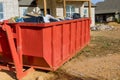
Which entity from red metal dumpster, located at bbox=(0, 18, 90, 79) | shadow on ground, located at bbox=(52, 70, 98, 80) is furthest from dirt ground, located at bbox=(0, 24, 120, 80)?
red metal dumpster, located at bbox=(0, 18, 90, 79)

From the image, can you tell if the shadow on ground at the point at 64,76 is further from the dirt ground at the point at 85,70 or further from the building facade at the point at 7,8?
the building facade at the point at 7,8

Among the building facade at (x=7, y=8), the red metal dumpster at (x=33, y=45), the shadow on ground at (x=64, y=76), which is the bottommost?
the shadow on ground at (x=64, y=76)

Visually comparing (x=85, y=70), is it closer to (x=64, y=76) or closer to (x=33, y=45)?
(x=64, y=76)

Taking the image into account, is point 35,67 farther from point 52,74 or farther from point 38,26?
point 38,26

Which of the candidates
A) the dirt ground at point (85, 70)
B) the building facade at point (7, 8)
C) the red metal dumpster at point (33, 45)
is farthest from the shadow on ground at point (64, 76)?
the building facade at point (7, 8)

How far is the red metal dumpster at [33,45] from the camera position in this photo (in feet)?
23.5

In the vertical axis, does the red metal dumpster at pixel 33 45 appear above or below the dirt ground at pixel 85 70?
above

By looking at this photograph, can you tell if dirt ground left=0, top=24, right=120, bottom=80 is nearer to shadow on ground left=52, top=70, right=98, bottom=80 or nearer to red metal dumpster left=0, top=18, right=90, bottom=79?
shadow on ground left=52, top=70, right=98, bottom=80

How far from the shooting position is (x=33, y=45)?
Answer: 7262 millimetres

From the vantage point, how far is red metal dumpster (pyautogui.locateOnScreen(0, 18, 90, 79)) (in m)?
7.16

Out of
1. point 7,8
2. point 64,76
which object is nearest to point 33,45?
point 64,76

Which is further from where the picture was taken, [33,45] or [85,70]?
[85,70]

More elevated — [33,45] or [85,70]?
[33,45]

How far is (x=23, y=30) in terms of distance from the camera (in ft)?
24.1
